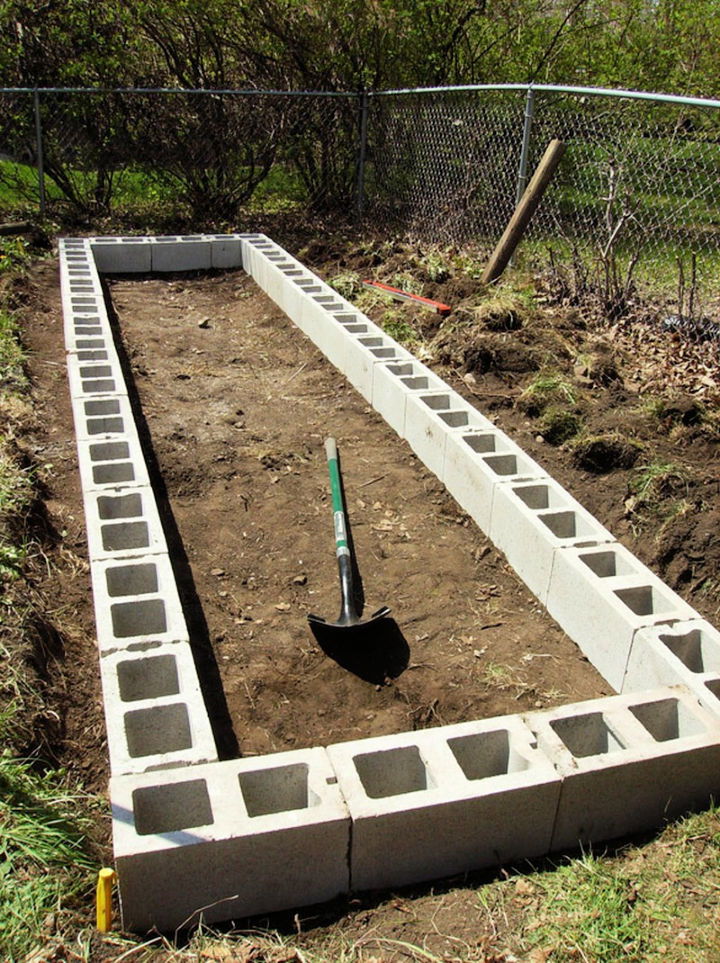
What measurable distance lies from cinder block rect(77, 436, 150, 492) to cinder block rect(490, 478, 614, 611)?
169 centimetres

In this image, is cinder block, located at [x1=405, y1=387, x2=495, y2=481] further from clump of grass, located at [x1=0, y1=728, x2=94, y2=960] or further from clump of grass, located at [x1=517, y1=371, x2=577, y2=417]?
clump of grass, located at [x1=0, y1=728, x2=94, y2=960]

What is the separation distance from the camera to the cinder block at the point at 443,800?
2.54 meters

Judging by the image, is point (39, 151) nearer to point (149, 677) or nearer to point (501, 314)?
point (501, 314)

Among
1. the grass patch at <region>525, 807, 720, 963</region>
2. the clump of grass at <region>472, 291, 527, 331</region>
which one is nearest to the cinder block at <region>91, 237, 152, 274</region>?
the clump of grass at <region>472, 291, 527, 331</region>

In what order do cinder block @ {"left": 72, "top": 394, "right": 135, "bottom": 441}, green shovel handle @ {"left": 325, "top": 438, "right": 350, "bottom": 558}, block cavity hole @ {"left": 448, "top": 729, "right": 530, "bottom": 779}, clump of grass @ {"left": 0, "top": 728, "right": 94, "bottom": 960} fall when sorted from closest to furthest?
clump of grass @ {"left": 0, "top": 728, "right": 94, "bottom": 960} < block cavity hole @ {"left": 448, "top": 729, "right": 530, "bottom": 779} < green shovel handle @ {"left": 325, "top": 438, "right": 350, "bottom": 558} < cinder block @ {"left": 72, "top": 394, "right": 135, "bottom": 441}

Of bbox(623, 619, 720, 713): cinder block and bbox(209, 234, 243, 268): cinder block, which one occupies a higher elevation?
bbox(209, 234, 243, 268): cinder block

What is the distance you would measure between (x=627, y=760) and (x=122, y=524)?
2.30 m

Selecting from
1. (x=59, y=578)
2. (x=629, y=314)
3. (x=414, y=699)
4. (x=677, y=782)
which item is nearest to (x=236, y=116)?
(x=629, y=314)

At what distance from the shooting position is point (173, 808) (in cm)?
262

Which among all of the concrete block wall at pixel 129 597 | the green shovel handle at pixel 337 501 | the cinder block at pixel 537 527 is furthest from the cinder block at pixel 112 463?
the cinder block at pixel 537 527

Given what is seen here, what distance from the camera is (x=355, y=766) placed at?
2707mm

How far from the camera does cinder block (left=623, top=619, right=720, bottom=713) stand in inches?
127

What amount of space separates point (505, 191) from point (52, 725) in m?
6.97

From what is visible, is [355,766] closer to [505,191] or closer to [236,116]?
[505,191]
